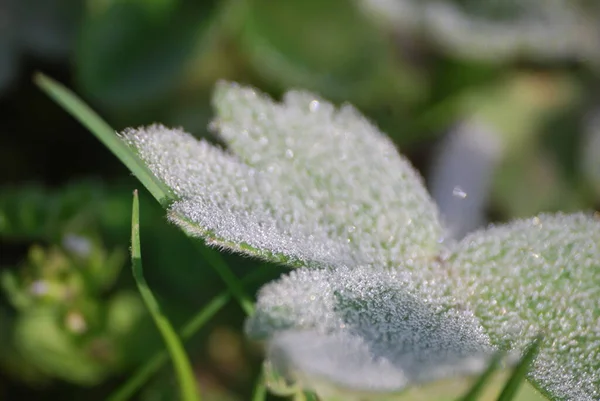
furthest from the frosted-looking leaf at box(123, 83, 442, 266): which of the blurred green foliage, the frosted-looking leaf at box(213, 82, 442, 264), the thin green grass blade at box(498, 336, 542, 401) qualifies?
the blurred green foliage

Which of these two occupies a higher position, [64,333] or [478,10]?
[478,10]

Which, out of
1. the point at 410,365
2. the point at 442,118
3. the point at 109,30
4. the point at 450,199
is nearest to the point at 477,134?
the point at 442,118

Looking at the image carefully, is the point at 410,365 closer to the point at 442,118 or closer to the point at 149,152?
the point at 149,152

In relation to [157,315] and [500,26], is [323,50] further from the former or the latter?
[157,315]

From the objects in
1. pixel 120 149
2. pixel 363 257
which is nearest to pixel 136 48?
pixel 120 149

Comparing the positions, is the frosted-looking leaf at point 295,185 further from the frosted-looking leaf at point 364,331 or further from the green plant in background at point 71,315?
the green plant in background at point 71,315

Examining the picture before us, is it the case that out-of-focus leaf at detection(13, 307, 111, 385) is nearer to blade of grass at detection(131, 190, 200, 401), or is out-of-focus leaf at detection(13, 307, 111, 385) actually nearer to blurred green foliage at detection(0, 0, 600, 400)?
blurred green foliage at detection(0, 0, 600, 400)

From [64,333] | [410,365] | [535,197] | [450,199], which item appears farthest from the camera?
[535,197]
